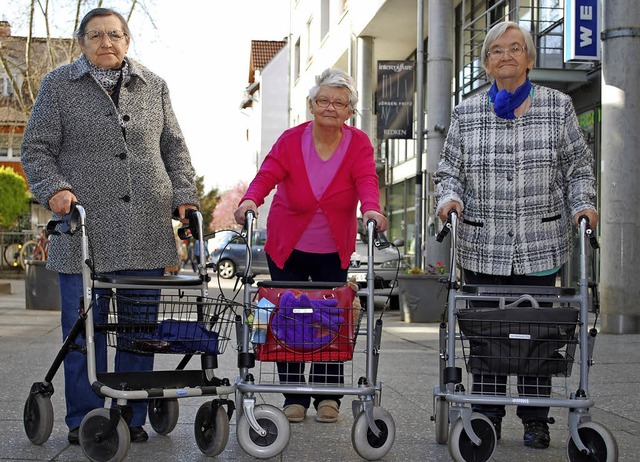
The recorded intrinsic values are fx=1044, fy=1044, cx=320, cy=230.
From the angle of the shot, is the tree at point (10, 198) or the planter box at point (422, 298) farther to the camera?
the tree at point (10, 198)

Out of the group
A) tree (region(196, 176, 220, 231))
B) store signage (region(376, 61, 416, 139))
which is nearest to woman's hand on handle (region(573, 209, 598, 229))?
store signage (region(376, 61, 416, 139))

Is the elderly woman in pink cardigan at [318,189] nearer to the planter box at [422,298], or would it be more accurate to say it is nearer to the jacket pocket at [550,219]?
the jacket pocket at [550,219]

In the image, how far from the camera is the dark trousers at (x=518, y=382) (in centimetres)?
484

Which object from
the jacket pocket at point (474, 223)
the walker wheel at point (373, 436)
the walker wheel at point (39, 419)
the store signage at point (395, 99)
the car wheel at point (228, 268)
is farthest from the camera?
the car wheel at point (228, 268)

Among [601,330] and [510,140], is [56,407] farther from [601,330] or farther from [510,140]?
[601,330]

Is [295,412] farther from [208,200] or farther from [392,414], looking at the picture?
[208,200]

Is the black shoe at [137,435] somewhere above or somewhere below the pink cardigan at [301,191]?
below

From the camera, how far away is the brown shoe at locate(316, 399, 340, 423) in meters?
5.62

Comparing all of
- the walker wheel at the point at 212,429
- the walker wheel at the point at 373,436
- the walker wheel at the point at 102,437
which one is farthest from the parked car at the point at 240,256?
the walker wheel at the point at 102,437

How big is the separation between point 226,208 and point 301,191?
89.4 meters

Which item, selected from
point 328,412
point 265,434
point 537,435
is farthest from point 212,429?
point 537,435

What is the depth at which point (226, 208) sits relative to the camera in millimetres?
94438

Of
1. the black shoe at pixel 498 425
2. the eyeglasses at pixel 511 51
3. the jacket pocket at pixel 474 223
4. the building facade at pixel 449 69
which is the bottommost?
the black shoe at pixel 498 425

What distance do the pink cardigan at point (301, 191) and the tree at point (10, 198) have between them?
2614 centimetres
